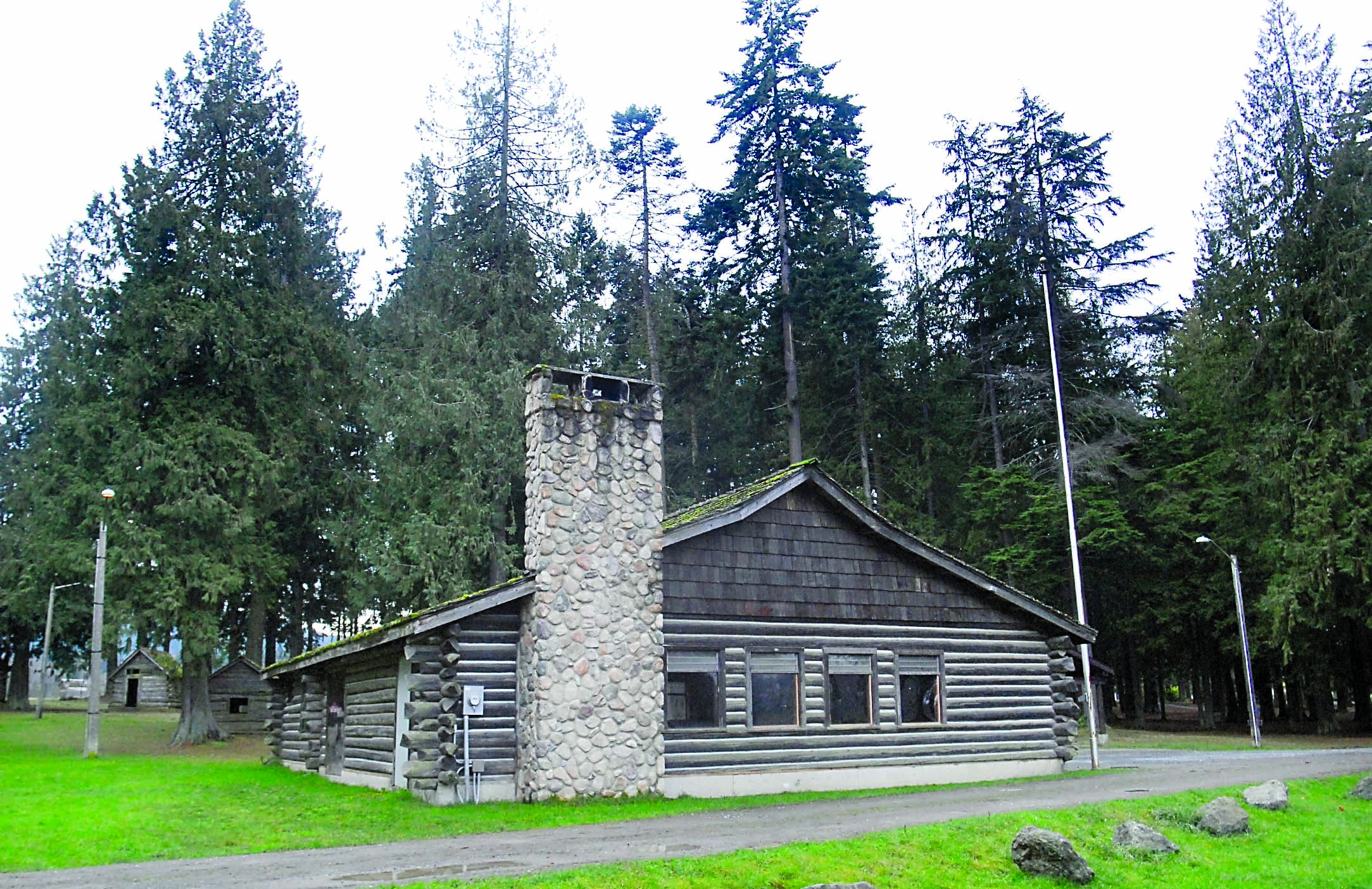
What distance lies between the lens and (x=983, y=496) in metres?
→ 38.2

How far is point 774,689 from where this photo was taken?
18.0m

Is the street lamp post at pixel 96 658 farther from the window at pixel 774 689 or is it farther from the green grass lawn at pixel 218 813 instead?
the window at pixel 774 689

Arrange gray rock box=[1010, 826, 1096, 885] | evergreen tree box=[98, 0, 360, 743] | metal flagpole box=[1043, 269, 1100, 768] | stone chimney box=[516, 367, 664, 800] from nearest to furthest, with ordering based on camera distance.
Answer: gray rock box=[1010, 826, 1096, 885]
stone chimney box=[516, 367, 664, 800]
metal flagpole box=[1043, 269, 1100, 768]
evergreen tree box=[98, 0, 360, 743]

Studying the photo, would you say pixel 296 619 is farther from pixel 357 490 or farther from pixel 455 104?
pixel 455 104

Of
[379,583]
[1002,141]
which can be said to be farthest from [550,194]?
[1002,141]

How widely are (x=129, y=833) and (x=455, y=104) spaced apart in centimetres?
2788

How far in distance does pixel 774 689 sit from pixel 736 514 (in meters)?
2.98

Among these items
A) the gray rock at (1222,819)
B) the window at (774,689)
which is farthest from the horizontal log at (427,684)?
the gray rock at (1222,819)

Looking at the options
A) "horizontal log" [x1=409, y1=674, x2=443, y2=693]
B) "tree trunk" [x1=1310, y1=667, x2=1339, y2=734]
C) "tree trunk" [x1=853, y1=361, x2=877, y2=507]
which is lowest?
"tree trunk" [x1=1310, y1=667, x2=1339, y2=734]

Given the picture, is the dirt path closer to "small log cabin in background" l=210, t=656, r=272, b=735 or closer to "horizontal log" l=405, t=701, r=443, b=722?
"horizontal log" l=405, t=701, r=443, b=722

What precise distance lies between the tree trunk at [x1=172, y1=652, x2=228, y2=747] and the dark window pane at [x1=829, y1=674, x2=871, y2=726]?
72.9 ft

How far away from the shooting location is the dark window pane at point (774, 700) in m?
17.8

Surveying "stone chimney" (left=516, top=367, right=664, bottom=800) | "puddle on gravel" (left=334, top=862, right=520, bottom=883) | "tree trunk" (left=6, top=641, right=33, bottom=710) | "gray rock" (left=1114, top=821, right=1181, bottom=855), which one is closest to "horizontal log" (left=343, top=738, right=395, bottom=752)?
"stone chimney" (left=516, top=367, right=664, bottom=800)

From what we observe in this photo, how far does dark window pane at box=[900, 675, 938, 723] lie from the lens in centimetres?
1914
